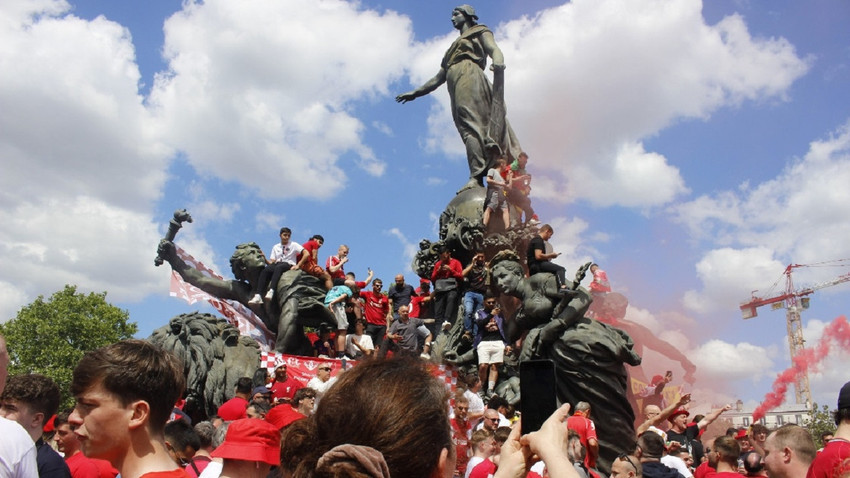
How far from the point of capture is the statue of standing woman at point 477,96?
13.6 m

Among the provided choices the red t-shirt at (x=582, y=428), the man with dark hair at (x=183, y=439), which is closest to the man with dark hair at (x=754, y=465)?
the red t-shirt at (x=582, y=428)

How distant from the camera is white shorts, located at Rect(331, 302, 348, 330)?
11641mm

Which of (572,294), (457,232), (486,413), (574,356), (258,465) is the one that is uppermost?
(457,232)

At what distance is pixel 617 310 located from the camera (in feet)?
42.8

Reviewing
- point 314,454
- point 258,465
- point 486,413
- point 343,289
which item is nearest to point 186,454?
point 258,465

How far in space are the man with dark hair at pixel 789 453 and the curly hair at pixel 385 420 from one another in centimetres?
250

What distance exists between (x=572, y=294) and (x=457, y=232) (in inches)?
139

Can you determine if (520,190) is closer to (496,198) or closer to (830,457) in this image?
(496,198)

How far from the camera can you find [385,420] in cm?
148

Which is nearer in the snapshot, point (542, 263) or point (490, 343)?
point (542, 263)

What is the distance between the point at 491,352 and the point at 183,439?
6038 millimetres

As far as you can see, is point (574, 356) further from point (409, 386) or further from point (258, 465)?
point (409, 386)

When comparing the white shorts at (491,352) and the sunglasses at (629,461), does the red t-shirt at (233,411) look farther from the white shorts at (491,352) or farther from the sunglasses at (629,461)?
the white shorts at (491,352)

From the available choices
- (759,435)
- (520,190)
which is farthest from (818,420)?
(759,435)
